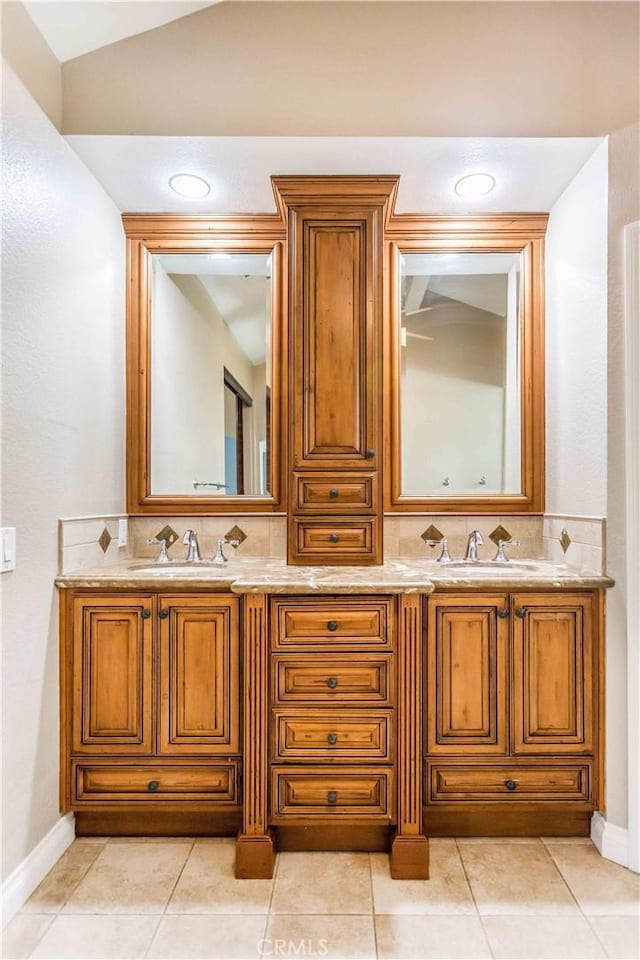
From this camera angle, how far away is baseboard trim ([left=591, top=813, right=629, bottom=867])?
180cm

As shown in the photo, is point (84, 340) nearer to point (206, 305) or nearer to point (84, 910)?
point (206, 305)

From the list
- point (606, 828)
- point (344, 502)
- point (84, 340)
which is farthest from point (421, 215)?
point (606, 828)

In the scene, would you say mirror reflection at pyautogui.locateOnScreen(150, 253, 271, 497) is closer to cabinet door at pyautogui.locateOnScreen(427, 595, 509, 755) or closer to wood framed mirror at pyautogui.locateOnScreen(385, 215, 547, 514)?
wood framed mirror at pyautogui.locateOnScreen(385, 215, 547, 514)

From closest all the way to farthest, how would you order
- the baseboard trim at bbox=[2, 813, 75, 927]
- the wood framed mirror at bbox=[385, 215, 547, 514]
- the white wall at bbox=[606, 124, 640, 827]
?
the baseboard trim at bbox=[2, 813, 75, 927] < the white wall at bbox=[606, 124, 640, 827] < the wood framed mirror at bbox=[385, 215, 547, 514]

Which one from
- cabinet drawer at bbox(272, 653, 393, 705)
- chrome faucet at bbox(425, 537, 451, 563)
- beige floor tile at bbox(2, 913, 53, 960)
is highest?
chrome faucet at bbox(425, 537, 451, 563)

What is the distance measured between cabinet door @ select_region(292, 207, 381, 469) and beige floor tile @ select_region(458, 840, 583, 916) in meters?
1.42

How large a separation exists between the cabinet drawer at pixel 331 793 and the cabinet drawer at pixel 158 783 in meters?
0.20

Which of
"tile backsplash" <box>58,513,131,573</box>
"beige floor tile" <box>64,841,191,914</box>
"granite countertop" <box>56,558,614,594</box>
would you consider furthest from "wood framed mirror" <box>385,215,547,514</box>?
"beige floor tile" <box>64,841,191,914</box>

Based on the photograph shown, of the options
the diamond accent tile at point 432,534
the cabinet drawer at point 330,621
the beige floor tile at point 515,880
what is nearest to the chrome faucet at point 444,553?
the diamond accent tile at point 432,534

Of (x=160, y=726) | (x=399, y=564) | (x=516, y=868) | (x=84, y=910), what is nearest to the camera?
(x=84, y=910)

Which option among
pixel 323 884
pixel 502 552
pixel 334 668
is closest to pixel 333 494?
pixel 334 668

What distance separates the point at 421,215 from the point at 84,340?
1.55 metres

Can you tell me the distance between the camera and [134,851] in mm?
1855

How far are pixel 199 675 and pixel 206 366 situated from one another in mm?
1365
